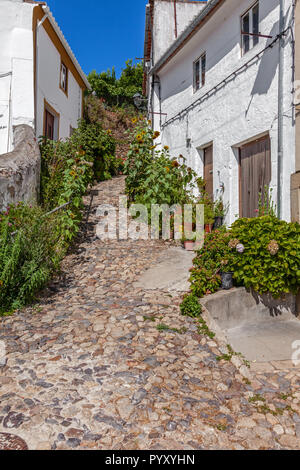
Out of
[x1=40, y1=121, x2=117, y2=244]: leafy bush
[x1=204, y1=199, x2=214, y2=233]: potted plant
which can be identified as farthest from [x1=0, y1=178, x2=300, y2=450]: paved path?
[x1=204, y1=199, x2=214, y2=233]: potted plant

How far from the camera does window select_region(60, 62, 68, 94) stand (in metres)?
11.3

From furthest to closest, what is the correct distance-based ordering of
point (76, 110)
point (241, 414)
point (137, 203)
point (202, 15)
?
point (76, 110) < point (137, 203) < point (202, 15) < point (241, 414)

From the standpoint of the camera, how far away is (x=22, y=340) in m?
3.61

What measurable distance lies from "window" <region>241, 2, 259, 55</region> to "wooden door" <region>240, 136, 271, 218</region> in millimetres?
2056

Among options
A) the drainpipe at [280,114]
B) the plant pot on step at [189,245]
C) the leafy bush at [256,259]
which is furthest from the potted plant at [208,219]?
the leafy bush at [256,259]

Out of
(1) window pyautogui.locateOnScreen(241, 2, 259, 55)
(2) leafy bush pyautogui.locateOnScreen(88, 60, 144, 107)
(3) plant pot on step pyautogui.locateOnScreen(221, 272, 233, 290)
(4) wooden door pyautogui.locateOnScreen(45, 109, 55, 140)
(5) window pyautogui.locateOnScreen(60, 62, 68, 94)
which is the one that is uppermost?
(2) leafy bush pyautogui.locateOnScreen(88, 60, 144, 107)

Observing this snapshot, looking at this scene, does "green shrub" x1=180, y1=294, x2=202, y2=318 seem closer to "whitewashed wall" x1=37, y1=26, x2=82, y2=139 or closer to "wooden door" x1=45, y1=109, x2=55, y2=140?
"whitewashed wall" x1=37, y1=26, x2=82, y2=139

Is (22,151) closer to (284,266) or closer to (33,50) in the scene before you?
(33,50)

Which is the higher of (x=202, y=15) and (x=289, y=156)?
(x=202, y=15)

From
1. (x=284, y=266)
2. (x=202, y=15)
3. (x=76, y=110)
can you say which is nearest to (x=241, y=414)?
(x=284, y=266)

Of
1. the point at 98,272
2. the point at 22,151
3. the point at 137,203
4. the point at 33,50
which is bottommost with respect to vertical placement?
the point at 98,272

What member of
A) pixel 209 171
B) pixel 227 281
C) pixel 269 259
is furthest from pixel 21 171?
pixel 209 171

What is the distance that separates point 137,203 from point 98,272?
3.08m
